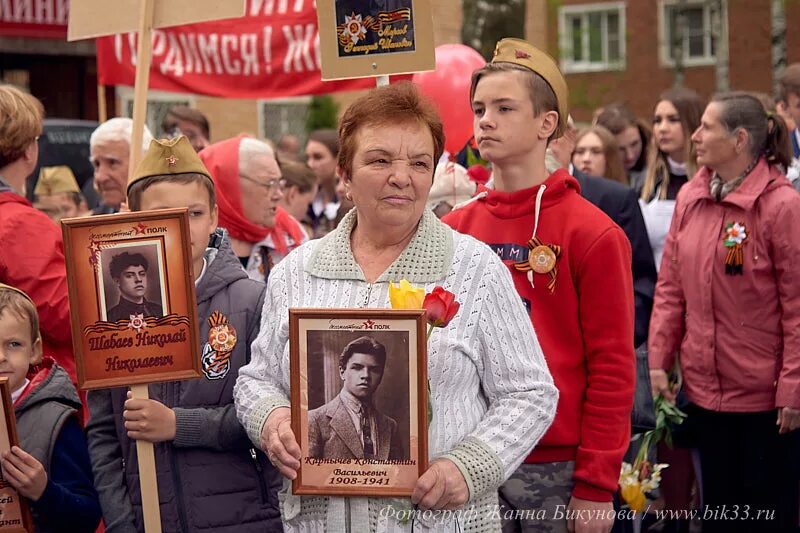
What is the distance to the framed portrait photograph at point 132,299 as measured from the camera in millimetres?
3572

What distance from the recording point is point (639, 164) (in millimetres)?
9414

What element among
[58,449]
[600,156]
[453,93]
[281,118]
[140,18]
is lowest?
[58,449]

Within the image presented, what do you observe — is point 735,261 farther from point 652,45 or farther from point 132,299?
point 652,45

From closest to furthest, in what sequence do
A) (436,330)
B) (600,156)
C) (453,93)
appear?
(436,330), (453,93), (600,156)

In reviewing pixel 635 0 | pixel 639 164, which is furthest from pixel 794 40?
pixel 639 164

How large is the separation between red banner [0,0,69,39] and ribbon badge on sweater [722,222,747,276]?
10.1 metres

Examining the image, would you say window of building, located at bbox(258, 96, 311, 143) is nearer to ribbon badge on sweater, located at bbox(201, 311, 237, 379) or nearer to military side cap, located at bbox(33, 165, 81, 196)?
military side cap, located at bbox(33, 165, 81, 196)

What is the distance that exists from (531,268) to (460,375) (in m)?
0.82

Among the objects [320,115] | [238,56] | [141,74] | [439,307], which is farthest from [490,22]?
[320,115]

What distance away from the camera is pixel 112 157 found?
612 centimetres

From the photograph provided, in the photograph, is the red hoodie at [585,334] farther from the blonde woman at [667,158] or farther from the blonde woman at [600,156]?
the blonde woman at [600,156]

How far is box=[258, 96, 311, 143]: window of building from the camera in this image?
913 inches

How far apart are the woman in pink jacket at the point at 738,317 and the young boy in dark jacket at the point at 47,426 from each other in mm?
3192

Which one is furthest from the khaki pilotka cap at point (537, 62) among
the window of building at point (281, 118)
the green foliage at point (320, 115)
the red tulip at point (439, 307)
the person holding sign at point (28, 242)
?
the green foliage at point (320, 115)
